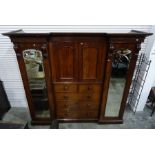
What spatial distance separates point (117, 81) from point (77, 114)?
1152 mm

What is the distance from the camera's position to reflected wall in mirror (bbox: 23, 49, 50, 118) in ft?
7.96

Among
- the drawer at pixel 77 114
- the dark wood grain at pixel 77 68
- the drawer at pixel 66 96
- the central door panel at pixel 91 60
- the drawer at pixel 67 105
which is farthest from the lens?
the drawer at pixel 77 114

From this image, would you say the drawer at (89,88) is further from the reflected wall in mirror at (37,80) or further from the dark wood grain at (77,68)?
the reflected wall in mirror at (37,80)

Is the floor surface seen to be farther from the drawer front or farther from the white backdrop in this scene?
the drawer front

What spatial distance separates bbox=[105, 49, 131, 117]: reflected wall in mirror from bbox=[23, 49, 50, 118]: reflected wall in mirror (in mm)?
1282

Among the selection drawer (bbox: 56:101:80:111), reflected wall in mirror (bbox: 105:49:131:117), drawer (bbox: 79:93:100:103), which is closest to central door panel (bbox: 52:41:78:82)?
drawer (bbox: 79:93:100:103)

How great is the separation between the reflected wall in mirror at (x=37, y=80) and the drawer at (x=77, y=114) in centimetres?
30

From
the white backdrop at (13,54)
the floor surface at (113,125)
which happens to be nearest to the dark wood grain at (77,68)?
the floor surface at (113,125)

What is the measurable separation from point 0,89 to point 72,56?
6.54 ft

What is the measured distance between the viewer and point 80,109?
9.95 feet

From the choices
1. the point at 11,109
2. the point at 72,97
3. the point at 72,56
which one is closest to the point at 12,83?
the point at 11,109

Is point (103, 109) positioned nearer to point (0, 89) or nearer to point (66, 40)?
point (66, 40)

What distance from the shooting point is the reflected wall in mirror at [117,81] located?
2.43 m

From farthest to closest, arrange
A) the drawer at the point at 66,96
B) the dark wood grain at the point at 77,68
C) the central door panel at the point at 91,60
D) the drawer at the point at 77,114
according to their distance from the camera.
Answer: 1. the drawer at the point at 77,114
2. the drawer at the point at 66,96
3. the central door panel at the point at 91,60
4. the dark wood grain at the point at 77,68
